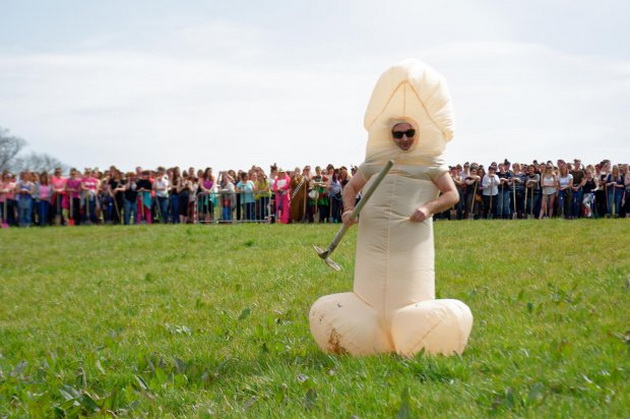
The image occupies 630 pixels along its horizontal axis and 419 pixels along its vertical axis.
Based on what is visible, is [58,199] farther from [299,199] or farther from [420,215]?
[420,215]

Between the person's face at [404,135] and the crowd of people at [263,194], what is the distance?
667 inches

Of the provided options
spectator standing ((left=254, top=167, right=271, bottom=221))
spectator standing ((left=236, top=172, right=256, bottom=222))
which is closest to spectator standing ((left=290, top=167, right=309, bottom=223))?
spectator standing ((left=254, top=167, right=271, bottom=221))

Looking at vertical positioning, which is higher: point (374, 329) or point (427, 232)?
point (427, 232)

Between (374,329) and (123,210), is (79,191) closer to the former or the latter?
(123,210)

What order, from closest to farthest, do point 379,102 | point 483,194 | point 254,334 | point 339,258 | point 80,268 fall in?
point 379,102 < point 254,334 < point 339,258 < point 80,268 < point 483,194

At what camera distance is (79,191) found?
27.3m

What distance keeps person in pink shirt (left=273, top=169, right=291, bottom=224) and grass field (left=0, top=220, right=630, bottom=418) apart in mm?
8396

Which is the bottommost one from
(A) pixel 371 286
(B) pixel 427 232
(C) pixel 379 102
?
(A) pixel 371 286

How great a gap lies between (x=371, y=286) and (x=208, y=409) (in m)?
1.84

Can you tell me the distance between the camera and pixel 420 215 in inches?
262

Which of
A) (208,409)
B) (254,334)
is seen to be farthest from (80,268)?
(208,409)

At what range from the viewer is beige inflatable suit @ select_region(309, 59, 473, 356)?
6547 mm

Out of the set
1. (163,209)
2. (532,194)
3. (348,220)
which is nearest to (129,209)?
(163,209)

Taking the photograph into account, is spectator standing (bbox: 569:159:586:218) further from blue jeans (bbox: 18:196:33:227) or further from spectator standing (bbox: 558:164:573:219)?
blue jeans (bbox: 18:196:33:227)
